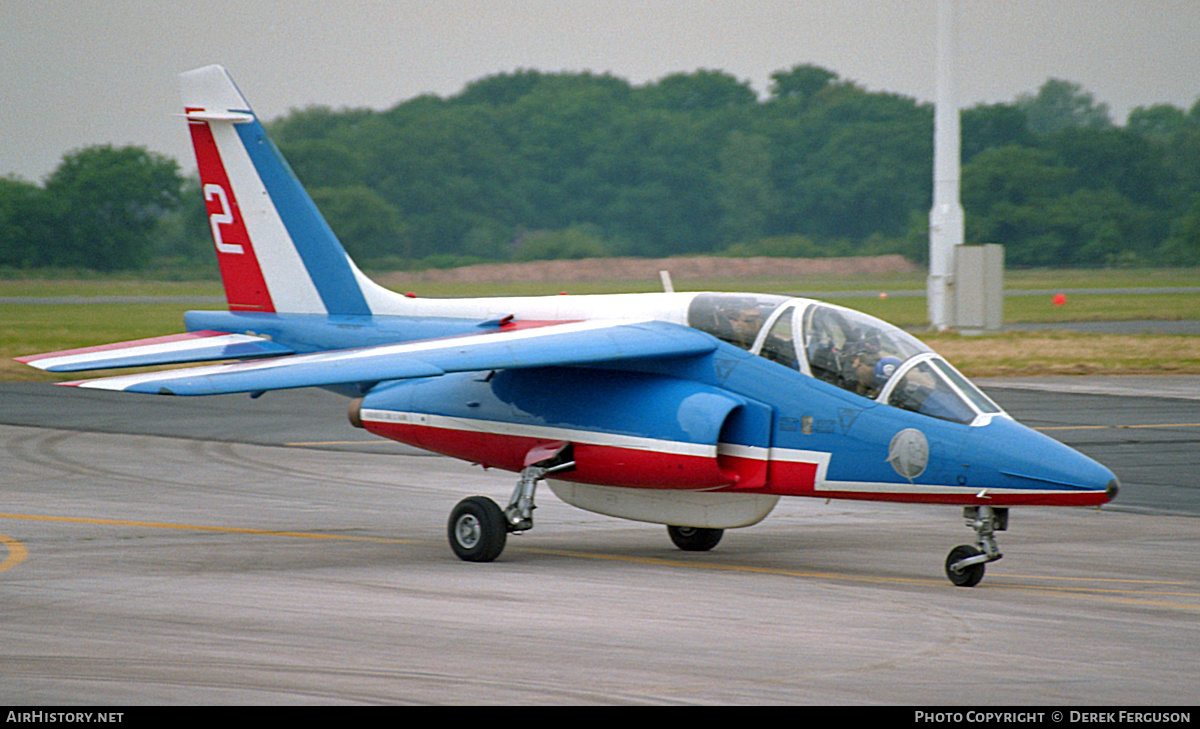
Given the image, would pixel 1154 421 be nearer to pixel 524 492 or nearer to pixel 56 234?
pixel 524 492

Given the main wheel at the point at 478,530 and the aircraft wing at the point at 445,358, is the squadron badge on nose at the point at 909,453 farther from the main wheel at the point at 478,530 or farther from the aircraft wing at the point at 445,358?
the main wheel at the point at 478,530

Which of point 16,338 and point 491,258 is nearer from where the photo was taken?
point 16,338

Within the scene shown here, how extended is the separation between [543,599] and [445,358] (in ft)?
7.67

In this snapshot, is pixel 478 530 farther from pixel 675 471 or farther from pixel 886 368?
pixel 886 368

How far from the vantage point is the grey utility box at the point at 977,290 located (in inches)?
1480

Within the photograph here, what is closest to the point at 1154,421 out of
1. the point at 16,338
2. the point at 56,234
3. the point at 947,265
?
the point at 947,265

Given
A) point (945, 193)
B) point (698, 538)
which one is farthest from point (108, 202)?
point (698, 538)

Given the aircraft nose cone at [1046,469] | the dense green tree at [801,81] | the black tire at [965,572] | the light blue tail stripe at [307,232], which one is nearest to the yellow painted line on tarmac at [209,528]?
the light blue tail stripe at [307,232]

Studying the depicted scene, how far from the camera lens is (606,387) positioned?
39.7ft

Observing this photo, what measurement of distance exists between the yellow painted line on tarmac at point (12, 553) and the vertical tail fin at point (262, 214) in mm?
3990

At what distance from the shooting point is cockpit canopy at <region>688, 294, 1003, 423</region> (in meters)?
10.9

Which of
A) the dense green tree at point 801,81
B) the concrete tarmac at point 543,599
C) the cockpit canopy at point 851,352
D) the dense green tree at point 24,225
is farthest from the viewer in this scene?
the dense green tree at point 801,81

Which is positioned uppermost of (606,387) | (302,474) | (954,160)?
(954,160)
